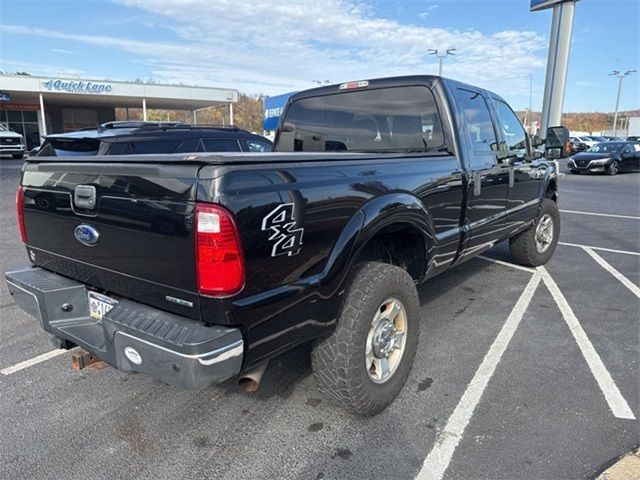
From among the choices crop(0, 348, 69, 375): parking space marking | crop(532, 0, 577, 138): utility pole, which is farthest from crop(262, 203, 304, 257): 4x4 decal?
crop(532, 0, 577, 138): utility pole

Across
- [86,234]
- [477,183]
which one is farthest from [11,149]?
[477,183]

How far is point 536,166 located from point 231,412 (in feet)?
13.8

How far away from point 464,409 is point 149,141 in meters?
5.77

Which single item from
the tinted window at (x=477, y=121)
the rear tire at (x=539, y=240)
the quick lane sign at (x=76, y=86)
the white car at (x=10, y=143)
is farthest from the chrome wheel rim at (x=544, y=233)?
the quick lane sign at (x=76, y=86)

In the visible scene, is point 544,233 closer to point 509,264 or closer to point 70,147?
point 509,264

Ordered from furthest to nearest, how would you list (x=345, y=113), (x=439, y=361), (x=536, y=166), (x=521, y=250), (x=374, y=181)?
(x=521, y=250), (x=536, y=166), (x=345, y=113), (x=439, y=361), (x=374, y=181)

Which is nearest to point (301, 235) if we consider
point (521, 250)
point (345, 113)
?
point (345, 113)

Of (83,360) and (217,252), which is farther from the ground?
(217,252)

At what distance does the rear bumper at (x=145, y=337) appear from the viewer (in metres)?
→ 1.95

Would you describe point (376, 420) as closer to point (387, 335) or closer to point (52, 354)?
point (387, 335)

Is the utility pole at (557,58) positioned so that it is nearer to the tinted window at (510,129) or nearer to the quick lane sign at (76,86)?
the tinted window at (510,129)

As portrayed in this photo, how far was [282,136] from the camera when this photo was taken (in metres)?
4.69

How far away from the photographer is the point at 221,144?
26.1 ft

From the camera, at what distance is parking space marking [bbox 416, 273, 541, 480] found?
7.75ft
